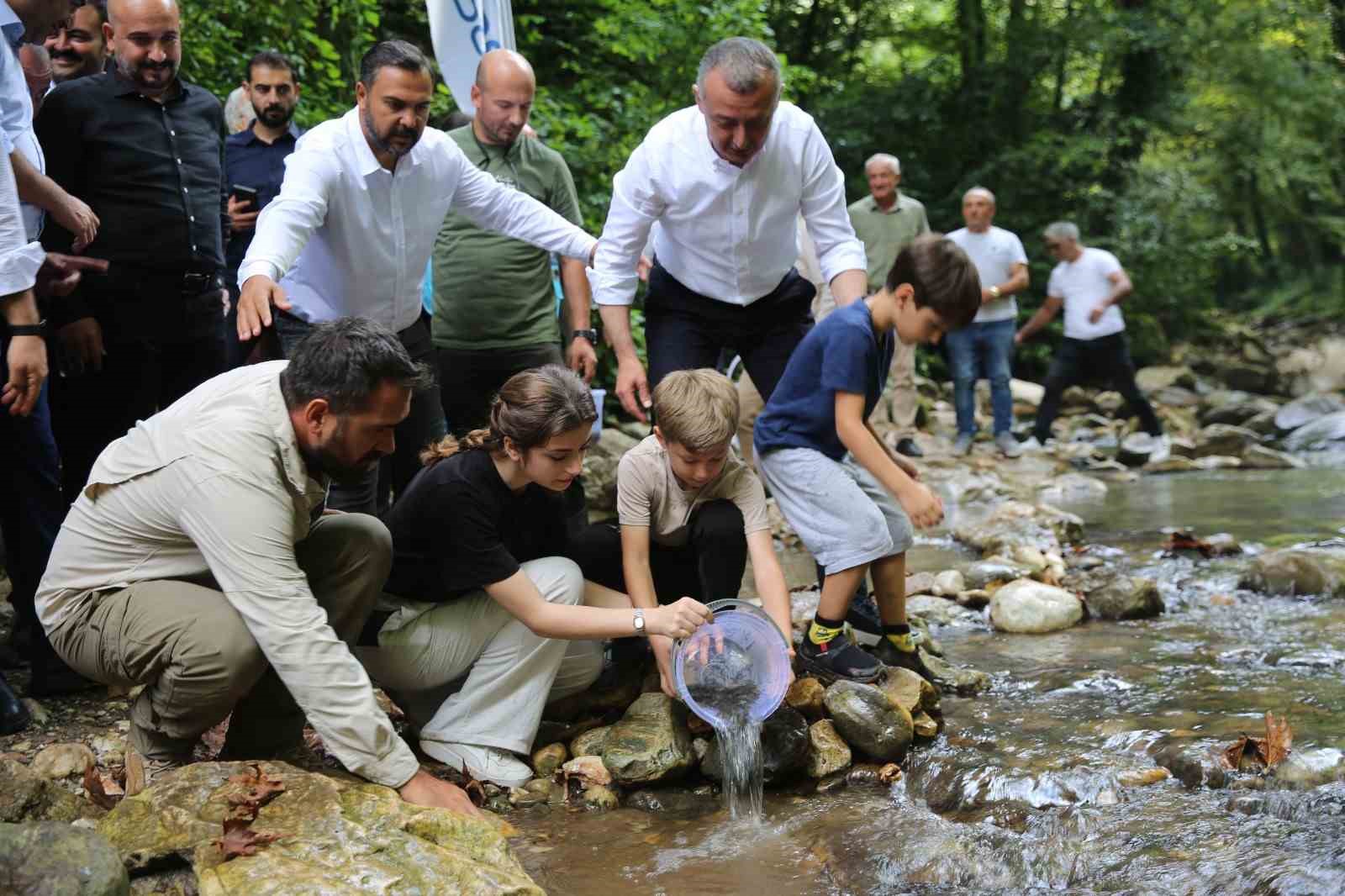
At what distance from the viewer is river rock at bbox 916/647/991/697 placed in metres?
4.23

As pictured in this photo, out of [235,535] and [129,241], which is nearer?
[235,535]

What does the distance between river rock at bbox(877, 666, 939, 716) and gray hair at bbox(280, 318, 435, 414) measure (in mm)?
1692

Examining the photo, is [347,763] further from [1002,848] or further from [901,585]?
[901,585]

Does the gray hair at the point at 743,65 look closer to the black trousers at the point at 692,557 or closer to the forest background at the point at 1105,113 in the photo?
the black trousers at the point at 692,557

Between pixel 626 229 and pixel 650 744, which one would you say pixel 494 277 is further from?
pixel 650 744

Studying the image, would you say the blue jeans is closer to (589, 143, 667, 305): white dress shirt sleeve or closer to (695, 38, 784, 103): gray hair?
(589, 143, 667, 305): white dress shirt sleeve

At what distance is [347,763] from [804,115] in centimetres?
250

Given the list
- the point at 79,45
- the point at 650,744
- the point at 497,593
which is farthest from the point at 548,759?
the point at 79,45

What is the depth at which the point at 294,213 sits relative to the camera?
12.6ft

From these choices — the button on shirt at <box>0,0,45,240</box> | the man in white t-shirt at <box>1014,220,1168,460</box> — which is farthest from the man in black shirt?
the man in white t-shirt at <box>1014,220,1168,460</box>

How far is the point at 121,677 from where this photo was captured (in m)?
3.08

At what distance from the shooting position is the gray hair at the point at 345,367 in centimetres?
285

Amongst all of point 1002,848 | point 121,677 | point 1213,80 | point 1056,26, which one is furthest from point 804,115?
point 1213,80

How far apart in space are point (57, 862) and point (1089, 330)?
31.8 ft
